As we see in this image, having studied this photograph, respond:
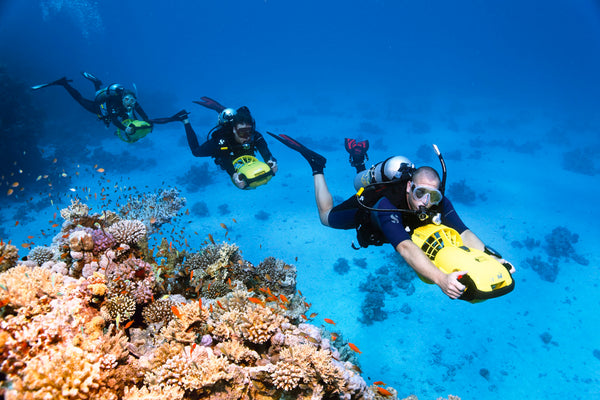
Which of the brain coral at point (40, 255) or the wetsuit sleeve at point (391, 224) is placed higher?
the wetsuit sleeve at point (391, 224)

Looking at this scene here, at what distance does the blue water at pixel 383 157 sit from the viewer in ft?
36.1

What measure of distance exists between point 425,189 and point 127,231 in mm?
5233

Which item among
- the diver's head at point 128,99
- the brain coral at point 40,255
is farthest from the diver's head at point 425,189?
the diver's head at point 128,99

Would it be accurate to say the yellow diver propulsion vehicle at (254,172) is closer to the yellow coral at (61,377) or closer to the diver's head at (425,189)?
the diver's head at (425,189)

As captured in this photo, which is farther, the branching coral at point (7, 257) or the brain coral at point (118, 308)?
Result: the branching coral at point (7, 257)

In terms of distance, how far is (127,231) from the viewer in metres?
5.00

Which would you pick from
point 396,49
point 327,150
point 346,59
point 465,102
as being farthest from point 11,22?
point 396,49

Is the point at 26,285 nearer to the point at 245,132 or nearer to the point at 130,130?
the point at 245,132

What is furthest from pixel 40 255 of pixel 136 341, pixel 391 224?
pixel 391 224

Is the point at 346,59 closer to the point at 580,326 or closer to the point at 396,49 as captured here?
the point at 396,49

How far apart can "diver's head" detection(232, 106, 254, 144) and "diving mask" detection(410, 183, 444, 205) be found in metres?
5.30

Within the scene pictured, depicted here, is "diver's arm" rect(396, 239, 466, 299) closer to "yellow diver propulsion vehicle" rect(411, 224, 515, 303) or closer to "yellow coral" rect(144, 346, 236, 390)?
"yellow diver propulsion vehicle" rect(411, 224, 515, 303)

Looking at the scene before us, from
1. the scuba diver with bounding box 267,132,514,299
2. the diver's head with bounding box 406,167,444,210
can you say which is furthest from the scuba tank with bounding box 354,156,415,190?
the diver's head with bounding box 406,167,444,210

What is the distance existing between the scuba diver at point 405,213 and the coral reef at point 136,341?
5.46ft
